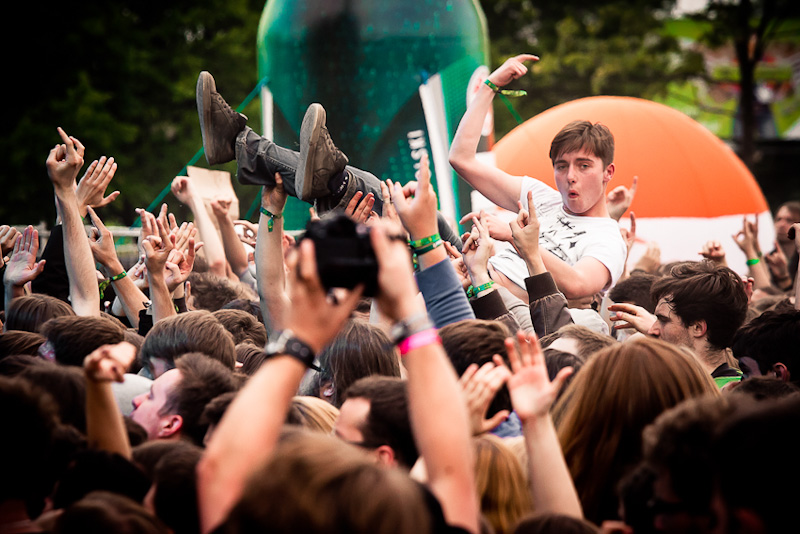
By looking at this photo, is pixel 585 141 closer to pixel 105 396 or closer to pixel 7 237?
pixel 105 396

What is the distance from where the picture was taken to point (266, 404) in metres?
1.77

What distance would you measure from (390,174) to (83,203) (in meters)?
2.76

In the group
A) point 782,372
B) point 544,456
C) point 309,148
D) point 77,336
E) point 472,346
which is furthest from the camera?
point 309,148

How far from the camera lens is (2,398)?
2301mm

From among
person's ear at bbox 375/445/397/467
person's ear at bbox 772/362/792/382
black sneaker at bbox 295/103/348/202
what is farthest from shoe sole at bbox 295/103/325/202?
person's ear at bbox 772/362/792/382

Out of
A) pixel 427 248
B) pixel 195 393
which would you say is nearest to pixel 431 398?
pixel 427 248

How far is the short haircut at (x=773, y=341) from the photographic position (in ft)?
11.6

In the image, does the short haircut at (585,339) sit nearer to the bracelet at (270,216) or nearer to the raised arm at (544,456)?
the raised arm at (544,456)

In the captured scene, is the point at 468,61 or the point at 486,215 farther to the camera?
the point at 468,61

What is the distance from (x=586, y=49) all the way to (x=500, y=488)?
17709mm

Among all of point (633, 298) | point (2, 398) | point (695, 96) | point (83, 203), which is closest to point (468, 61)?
point (633, 298)

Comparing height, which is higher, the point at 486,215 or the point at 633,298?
the point at 486,215

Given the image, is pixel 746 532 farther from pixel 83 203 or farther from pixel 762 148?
pixel 762 148

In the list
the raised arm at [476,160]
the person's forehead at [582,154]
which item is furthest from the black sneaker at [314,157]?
the person's forehead at [582,154]
